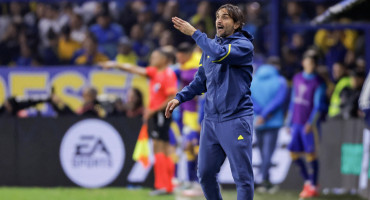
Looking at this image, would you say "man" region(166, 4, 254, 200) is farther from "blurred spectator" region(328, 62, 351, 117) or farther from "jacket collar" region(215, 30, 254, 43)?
"blurred spectator" region(328, 62, 351, 117)

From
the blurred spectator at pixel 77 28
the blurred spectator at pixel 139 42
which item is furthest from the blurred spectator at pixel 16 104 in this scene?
the blurred spectator at pixel 77 28

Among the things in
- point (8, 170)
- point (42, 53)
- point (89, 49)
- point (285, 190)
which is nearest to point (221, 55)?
point (285, 190)

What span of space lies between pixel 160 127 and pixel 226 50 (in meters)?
4.78

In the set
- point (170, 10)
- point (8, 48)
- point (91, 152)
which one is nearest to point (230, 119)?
point (91, 152)

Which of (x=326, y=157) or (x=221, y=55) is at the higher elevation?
(x=221, y=55)

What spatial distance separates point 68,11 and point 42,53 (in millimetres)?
1280

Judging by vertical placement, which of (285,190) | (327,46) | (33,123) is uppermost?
(327,46)

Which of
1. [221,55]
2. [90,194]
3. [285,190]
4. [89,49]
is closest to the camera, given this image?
[221,55]

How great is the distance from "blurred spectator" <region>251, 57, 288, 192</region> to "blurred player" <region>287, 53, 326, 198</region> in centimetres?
32

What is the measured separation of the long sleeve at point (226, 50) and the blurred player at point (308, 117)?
4.75m

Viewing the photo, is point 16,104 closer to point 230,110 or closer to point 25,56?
point 25,56

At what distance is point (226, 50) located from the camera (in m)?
6.23

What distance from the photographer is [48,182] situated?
38.2ft

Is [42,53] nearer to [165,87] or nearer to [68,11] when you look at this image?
[68,11]
